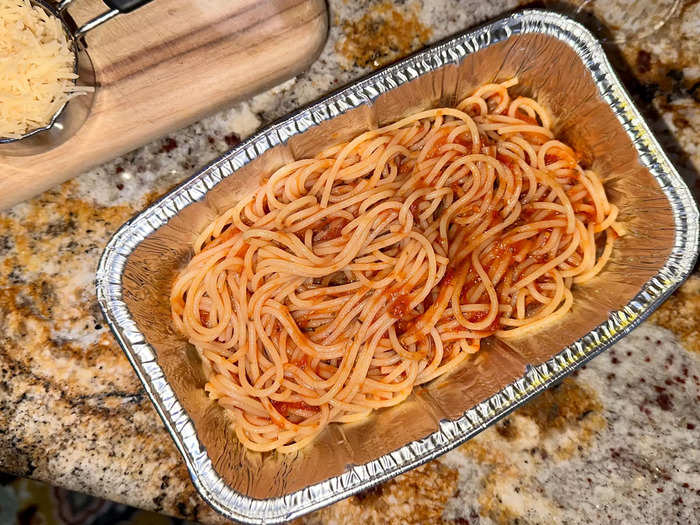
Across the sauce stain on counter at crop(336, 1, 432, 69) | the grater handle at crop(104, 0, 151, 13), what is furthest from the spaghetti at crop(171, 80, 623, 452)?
the grater handle at crop(104, 0, 151, 13)

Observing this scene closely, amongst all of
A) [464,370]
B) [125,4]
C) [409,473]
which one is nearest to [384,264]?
[464,370]

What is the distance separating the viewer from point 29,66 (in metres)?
1.48

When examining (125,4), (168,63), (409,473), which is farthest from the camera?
(409,473)

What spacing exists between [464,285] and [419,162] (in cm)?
44

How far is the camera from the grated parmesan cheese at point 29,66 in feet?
4.82

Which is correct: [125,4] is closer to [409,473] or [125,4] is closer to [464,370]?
[464,370]

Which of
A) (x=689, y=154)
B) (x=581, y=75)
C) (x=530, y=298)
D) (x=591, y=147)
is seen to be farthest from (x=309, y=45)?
(x=689, y=154)

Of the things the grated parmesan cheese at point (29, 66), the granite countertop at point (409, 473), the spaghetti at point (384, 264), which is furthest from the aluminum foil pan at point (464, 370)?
the grated parmesan cheese at point (29, 66)

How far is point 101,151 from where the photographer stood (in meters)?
1.72

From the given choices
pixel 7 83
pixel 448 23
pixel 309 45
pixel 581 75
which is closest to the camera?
pixel 7 83

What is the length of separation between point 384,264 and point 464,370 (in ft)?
1.44

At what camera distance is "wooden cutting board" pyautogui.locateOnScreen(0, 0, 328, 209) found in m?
1.65

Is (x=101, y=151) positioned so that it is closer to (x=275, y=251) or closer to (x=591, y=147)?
(x=275, y=251)

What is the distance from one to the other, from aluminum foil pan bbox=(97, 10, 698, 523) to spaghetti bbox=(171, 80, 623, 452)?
6cm
